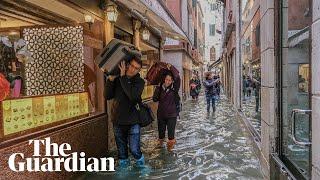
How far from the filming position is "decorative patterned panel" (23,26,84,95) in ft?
23.5

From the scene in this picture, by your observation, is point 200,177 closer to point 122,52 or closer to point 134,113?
point 134,113

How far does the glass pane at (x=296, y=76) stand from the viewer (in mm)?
4176

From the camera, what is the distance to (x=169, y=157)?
8.28m

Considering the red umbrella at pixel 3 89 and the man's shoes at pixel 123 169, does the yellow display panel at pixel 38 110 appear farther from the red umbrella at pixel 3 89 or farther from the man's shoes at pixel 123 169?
the man's shoes at pixel 123 169

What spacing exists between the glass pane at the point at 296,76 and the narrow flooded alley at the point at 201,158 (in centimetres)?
162

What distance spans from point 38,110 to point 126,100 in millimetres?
1583

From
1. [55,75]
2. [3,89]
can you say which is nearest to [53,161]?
[3,89]

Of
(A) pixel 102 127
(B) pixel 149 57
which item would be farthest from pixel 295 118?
(B) pixel 149 57

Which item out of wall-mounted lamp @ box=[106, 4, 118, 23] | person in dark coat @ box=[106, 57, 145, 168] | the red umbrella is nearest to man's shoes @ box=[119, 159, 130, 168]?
person in dark coat @ box=[106, 57, 145, 168]

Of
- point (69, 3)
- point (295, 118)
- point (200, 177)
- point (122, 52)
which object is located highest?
point (69, 3)

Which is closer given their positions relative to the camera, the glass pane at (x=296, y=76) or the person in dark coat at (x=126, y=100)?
the glass pane at (x=296, y=76)

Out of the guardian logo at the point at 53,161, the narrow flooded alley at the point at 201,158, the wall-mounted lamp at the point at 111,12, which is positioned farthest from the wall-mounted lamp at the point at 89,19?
the narrow flooded alley at the point at 201,158

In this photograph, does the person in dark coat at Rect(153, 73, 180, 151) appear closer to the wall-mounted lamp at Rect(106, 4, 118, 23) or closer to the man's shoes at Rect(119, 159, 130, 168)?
the wall-mounted lamp at Rect(106, 4, 118, 23)

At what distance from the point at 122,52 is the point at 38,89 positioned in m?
1.68
